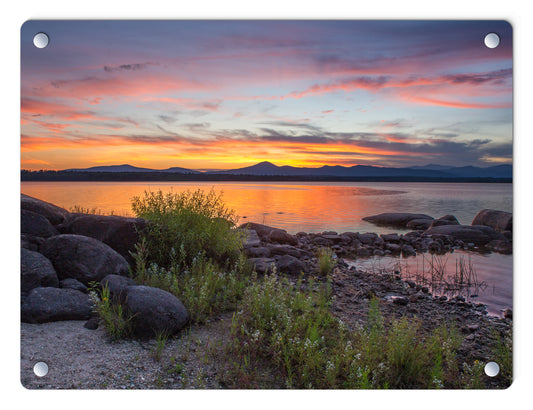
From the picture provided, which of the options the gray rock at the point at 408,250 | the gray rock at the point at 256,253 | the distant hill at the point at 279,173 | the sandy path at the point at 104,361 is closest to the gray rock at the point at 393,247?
the gray rock at the point at 408,250

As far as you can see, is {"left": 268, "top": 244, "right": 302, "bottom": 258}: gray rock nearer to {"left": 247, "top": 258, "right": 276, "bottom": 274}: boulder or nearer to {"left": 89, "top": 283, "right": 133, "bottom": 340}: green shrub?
{"left": 247, "top": 258, "right": 276, "bottom": 274}: boulder

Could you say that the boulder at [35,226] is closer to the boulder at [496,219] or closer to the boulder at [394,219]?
the boulder at [496,219]

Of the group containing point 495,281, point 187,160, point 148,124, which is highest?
point 148,124

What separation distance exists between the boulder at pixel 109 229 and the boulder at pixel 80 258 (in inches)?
33.2

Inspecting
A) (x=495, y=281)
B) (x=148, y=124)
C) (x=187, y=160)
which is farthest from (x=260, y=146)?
(x=495, y=281)

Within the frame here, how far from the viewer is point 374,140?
5.46 m

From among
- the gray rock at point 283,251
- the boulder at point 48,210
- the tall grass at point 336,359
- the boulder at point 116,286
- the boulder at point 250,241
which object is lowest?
the tall grass at point 336,359

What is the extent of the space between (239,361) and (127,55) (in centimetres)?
417

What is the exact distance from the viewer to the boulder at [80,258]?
5.62m

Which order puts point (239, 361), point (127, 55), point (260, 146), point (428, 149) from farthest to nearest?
point (260, 146) < point (428, 149) < point (127, 55) < point (239, 361)

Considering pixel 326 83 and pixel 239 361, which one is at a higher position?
pixel 326 83

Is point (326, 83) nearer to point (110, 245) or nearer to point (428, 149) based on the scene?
point (428, 149)

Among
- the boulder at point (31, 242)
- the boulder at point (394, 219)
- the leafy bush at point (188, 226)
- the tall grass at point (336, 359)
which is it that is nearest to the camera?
the tall grass at point (336, 359)

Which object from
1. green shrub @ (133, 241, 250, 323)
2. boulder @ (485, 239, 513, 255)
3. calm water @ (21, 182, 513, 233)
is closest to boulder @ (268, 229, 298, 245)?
calm water @ (21, 182, 513, 233)
